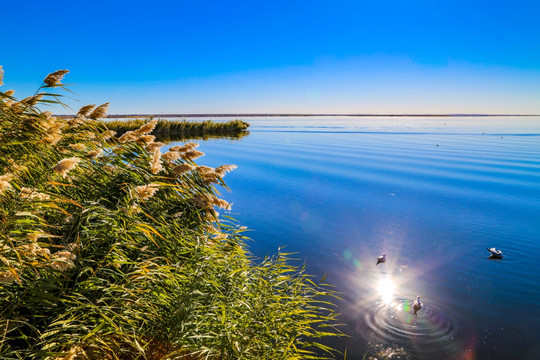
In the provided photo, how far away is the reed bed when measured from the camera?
249cm

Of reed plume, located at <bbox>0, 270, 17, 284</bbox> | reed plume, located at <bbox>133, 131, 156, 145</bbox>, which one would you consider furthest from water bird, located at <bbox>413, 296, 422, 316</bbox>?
reed plume, located at <bbox>0, 270, 17, 284</bbox>

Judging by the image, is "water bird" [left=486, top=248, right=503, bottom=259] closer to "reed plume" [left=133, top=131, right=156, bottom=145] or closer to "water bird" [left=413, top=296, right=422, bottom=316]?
"water bird" [left=413, top=296, right=422, bottom=316]

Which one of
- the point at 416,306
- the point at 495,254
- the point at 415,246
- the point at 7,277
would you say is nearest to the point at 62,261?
the point at 7,277

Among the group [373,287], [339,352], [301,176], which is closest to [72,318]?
[339,352]

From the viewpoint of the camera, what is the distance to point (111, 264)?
293cm

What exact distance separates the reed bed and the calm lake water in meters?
1.60

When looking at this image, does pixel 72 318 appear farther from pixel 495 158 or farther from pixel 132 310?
pixel 495 158

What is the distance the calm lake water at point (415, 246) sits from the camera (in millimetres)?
4641

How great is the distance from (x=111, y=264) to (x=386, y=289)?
490cm

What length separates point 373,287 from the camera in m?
5.97

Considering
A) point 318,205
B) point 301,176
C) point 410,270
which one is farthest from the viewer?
point 301,176

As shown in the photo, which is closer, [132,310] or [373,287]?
[132,310]

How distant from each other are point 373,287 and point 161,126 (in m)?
38.1

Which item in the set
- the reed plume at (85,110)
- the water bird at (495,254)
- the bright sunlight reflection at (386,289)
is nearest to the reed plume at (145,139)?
the reed plume at (85,110)
